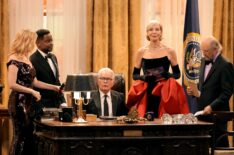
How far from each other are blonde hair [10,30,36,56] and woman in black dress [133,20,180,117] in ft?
4.30

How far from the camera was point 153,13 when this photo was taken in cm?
898

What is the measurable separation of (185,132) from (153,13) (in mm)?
3361

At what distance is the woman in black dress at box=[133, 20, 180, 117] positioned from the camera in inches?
271

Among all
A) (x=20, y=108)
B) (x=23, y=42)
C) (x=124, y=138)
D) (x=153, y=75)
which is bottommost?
(x=124, y=138)

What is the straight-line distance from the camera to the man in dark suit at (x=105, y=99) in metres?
6.65

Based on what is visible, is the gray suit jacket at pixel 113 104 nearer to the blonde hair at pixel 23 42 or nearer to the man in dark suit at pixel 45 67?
the man in dark suit at pixel 45 67

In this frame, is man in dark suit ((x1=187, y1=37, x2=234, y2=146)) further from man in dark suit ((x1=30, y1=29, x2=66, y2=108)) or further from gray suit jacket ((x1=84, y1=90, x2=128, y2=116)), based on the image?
man in dark suit ((x1=30, y1=29, x2=66, y2=108))

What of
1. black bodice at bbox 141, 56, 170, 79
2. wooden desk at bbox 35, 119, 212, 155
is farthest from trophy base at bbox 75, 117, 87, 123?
black bodice at bbox 141, 56, 170, 79

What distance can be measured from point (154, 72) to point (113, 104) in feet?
2.02

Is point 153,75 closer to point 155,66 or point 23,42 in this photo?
point 155,66

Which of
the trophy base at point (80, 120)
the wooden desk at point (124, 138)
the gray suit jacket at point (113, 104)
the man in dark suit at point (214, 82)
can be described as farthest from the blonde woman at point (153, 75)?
the trophy base at point (80, 120)

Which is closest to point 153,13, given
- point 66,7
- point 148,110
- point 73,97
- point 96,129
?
point 66,7

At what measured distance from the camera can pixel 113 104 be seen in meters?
6.75

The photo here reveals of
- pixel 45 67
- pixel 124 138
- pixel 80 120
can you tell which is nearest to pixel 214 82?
pixel 124 138
